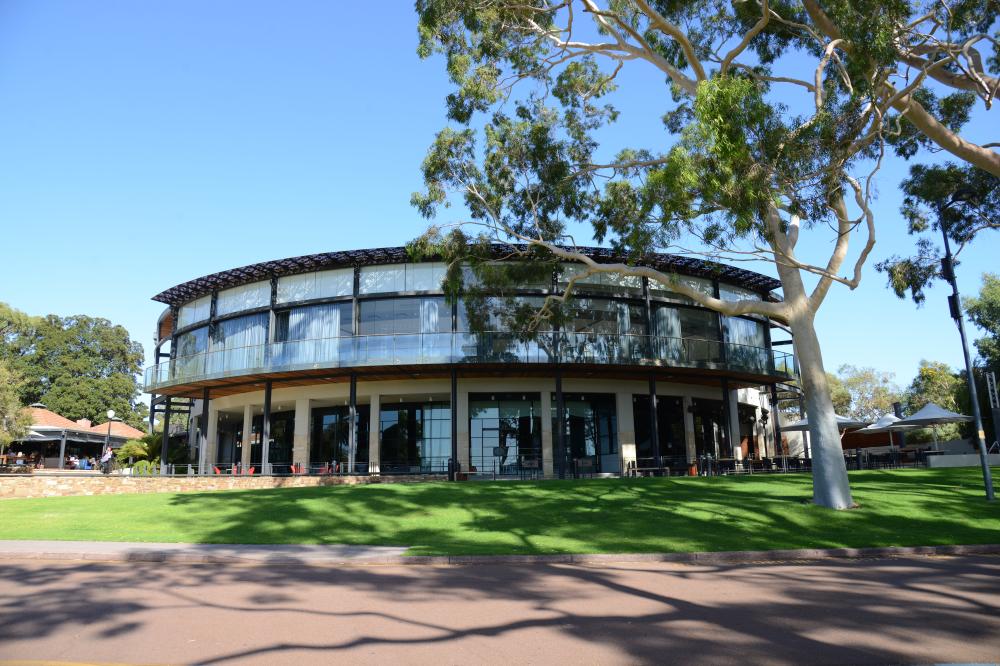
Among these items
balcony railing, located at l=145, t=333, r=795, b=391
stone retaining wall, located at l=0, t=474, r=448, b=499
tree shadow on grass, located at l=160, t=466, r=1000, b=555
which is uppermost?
balcony railing, located at l=145, t=333, r=795, b=391

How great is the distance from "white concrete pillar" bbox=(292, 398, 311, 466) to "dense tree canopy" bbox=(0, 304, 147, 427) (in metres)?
44.1

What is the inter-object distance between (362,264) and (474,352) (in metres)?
6.94

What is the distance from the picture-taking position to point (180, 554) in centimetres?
1157

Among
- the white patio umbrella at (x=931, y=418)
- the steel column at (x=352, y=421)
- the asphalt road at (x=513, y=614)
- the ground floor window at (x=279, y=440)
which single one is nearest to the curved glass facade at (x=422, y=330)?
the steel column at (x=352, y=421)

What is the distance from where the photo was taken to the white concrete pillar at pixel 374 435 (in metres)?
30.2

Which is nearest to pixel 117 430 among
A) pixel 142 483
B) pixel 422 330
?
pixel 142 483

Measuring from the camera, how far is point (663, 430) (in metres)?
33.4

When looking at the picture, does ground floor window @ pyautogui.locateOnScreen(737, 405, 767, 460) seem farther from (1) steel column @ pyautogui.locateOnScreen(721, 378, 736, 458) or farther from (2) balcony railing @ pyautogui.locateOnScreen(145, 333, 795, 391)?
(2) balcony railing @ pyautogui.locateOnScreen(145, 333, 795, 391)

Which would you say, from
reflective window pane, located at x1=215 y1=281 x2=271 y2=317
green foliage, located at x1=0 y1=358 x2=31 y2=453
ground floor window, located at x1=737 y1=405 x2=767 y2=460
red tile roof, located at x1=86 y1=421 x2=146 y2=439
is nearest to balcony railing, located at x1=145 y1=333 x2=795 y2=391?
reflective window pane, located at x1=215 y1=281 x2=271 y2=317

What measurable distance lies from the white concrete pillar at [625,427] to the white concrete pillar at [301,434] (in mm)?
14507

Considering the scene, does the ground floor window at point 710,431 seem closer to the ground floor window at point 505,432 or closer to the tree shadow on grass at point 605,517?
the ground floor window at point 505,432

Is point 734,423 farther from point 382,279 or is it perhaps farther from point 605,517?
point 605,517

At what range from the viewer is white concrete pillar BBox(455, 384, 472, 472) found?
30078 millimetres

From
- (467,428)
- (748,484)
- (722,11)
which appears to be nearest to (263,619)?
(748,484)
